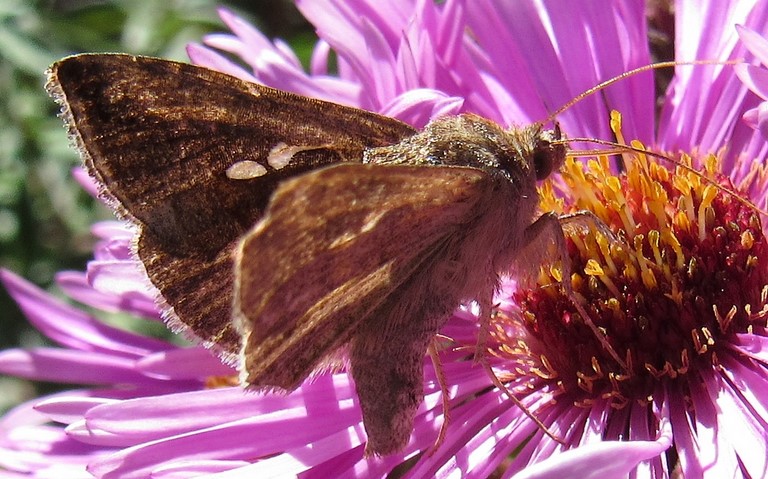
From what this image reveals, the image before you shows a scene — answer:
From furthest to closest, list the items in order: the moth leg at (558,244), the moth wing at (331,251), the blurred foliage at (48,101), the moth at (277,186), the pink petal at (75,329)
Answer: the blurred foliage at (48,101)
the pink petal at (75,329)
the moth leg at (558,244)
the moth at (277,186)
the moth wing at (331,251)

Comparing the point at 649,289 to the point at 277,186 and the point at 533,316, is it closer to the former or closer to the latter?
the point at 533,316

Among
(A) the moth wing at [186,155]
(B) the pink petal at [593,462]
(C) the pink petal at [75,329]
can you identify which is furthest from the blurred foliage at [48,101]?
(B) the pink petal at [593,462]

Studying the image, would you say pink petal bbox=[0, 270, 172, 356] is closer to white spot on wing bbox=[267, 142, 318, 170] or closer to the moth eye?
white spot on wing bbox=[267, 142, 318, 170]

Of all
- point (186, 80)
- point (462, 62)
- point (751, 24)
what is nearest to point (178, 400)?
point (186, 80)

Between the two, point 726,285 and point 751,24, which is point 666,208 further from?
point 751,24

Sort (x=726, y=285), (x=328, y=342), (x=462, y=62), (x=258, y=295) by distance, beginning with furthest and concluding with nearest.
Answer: (x=462, y=62) → (x=726, y=285) → (x=328, y=342) → (x=258, y=295)

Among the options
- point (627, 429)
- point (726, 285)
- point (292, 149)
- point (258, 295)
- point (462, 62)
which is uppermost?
point (462, 62)

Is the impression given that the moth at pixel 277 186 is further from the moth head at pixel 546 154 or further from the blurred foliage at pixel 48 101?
the blurred foliage at pixel 48 101
